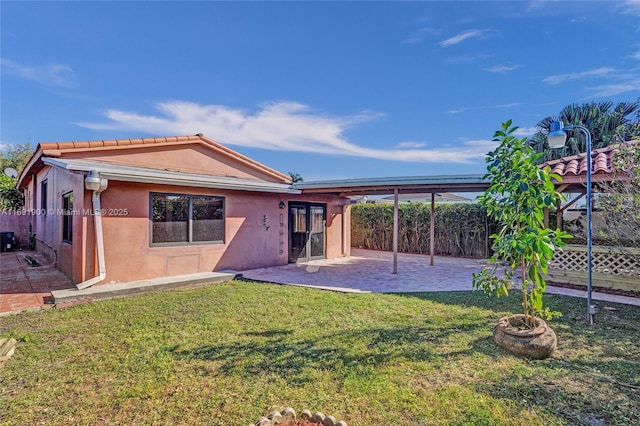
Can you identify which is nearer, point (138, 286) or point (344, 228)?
point (138, 286)

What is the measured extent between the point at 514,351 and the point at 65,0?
40.6 ft

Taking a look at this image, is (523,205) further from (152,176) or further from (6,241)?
(6,241)

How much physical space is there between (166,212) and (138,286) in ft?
7.03

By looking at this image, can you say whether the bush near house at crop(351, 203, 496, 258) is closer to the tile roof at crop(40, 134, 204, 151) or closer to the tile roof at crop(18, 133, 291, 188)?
the tile roof at crop(18, 133, 291, 188)

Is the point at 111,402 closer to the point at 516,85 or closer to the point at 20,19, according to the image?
the point at 20,19

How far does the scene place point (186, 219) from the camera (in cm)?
887

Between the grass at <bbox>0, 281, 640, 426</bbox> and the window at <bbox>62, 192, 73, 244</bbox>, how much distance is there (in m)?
3.53

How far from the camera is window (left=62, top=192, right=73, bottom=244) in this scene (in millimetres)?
8375

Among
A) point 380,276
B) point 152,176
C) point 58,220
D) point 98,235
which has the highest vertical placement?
point 152,176

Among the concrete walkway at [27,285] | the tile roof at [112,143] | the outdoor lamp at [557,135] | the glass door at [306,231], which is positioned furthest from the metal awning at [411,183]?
the concrete walkway at [27,285]

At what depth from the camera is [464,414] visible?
9.15 feet

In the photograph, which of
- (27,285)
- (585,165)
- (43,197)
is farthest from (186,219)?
(585,165)

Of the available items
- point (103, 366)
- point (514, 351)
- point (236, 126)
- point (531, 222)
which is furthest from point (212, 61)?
point (514, 351)

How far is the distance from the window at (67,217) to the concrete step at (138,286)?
8.20 ft
